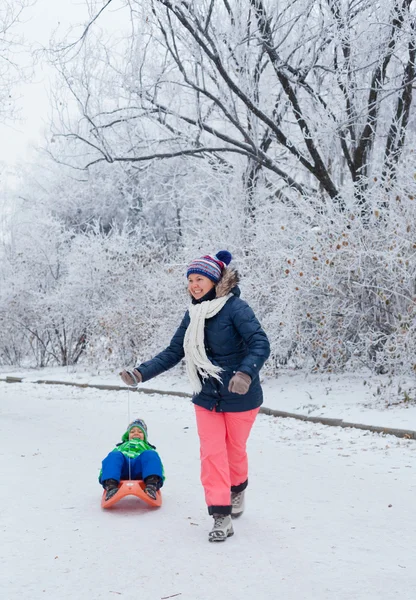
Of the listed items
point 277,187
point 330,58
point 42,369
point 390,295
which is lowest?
point 42,369

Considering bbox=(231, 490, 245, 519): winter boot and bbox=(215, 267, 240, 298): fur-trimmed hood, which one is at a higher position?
bbox=(215, 267, 240, 298): fur-trimmed hood

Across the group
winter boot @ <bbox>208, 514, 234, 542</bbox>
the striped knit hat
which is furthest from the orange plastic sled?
the striped knit hat

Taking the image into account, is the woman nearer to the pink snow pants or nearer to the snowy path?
the pink snow pants

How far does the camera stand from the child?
17.1 ft

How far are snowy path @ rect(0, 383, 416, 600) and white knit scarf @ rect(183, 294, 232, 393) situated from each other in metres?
1.04

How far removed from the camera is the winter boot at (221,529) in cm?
436

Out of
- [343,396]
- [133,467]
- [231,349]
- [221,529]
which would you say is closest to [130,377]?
[231,349]

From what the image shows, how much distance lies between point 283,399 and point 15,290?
12926 millimetres

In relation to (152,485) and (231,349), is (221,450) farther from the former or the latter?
(152,485)

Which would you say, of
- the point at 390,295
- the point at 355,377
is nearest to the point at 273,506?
the point at 390,295

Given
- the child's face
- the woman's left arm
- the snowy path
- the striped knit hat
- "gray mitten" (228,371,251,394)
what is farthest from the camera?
the child's face

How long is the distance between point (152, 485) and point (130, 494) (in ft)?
0.67

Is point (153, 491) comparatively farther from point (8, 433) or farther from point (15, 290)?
point (15, 290)

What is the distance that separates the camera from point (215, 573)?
12.4 feet
